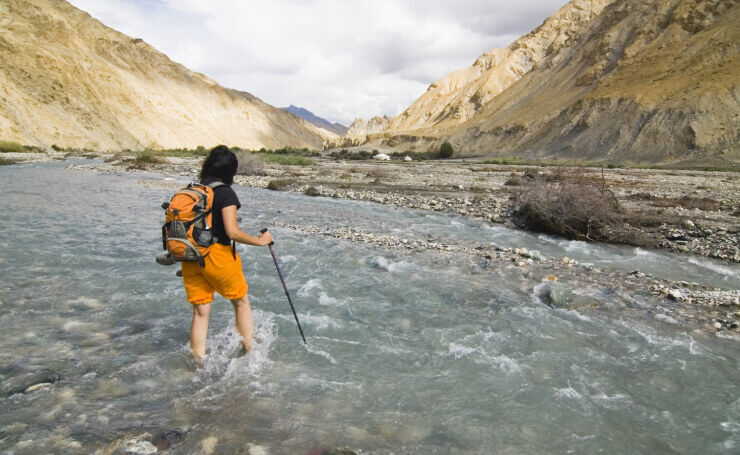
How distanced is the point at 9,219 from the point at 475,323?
14.9 metres

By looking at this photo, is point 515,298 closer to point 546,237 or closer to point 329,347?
point 329,347

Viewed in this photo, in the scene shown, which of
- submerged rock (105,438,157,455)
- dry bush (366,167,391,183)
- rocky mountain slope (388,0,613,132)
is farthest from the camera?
rocky mountain slope (388,0,613,132)

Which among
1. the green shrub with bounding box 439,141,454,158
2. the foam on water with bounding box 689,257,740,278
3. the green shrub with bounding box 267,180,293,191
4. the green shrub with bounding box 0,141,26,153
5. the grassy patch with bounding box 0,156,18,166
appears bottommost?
the foam on water with bounding box 689,257,740,278

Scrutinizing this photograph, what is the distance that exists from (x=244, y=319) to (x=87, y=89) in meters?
120

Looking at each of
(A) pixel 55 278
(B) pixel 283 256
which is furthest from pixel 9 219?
(B) pixel 283 256

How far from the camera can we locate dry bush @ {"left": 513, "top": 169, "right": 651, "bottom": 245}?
1275 cm

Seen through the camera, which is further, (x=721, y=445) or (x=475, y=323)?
(x=475, y=323)

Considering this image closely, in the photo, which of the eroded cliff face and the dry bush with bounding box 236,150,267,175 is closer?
the dry bush with bounding box 236,150,267,175

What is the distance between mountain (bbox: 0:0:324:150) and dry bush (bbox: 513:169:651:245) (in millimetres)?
80752

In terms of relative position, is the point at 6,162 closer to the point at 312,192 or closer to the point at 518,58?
the point at 312,192

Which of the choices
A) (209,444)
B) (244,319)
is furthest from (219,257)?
(209,444)

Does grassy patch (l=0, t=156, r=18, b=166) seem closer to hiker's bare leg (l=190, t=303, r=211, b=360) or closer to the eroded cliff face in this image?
hiker's bare leg (l=190, t=303, r=211, b=360)

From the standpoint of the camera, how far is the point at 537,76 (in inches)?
3910

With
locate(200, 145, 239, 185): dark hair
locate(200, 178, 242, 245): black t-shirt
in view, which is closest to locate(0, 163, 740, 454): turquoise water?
locate(200, 178, 242, 245): black t-shirt
